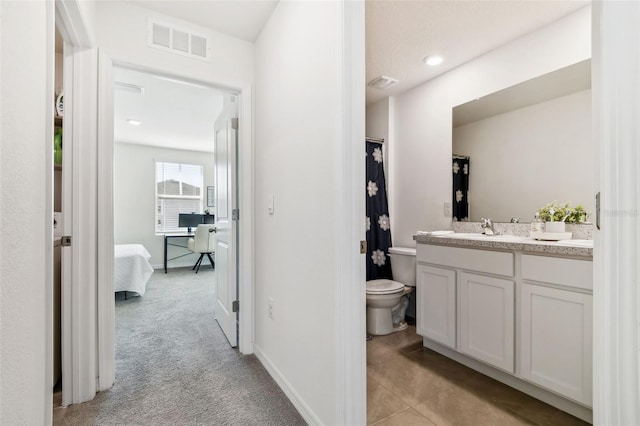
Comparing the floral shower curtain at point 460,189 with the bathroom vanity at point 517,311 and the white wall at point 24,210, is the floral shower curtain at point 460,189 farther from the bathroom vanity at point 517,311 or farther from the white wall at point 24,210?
the white wall at point 24,210

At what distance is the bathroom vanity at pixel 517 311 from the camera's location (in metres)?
1.48

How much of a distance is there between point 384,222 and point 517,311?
1541 mm

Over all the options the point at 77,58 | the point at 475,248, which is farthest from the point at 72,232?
the point at 475,248

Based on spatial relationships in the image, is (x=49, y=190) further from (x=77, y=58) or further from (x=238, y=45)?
(x=238, y=45)

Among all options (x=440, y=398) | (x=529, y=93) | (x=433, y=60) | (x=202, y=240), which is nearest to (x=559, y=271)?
(x=440, y=398)

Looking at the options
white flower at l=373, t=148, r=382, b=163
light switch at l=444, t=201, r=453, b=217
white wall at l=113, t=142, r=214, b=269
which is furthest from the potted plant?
white wall at l=113, t=142, r=214, b=269

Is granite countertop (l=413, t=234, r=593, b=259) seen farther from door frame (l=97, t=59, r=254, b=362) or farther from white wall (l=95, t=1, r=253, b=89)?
white wall (l=95, t=1, r=253, b=89)

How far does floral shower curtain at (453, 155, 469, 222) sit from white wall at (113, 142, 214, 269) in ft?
16.9

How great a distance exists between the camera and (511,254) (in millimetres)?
1756

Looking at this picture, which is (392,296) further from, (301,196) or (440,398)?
(301,196)

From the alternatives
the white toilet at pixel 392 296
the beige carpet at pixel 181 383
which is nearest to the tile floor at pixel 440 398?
the white toilet at pixel 392 296

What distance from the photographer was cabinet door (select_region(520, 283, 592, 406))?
144 cm

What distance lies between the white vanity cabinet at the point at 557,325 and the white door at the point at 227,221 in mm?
1937

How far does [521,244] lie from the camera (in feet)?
5.57
